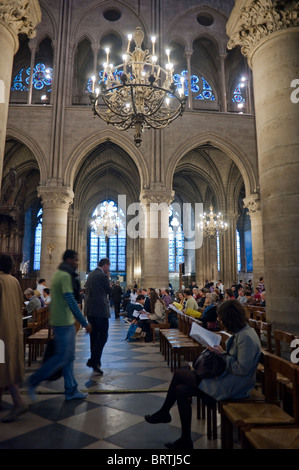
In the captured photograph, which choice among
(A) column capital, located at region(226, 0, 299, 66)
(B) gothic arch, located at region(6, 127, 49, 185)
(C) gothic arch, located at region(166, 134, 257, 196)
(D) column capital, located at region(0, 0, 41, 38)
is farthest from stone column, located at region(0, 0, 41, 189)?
(C) gothic arch, located at region(166, 134, 257, 196)

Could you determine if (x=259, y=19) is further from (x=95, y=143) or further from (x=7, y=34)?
(x=95, y=143)

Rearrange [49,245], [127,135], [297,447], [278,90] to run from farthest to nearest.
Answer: [127,135]
[49,245]
[278,90]
[297,447]

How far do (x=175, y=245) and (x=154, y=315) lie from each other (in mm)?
20344

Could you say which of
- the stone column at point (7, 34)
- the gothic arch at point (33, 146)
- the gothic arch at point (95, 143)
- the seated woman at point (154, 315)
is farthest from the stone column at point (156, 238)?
the stone column at point (7, 34)

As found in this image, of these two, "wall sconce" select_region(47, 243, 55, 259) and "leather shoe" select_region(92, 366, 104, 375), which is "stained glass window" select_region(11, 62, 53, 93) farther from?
"leather shoe" select_region(92, 366, 104, 375)

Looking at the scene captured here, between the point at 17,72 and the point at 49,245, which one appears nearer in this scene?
the point at 49,245

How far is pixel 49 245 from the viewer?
14.8 metres

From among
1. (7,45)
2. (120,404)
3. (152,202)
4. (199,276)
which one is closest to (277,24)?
(7,45)

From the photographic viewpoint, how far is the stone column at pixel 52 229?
1483 cm

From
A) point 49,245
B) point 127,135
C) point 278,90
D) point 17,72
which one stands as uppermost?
point 17,72

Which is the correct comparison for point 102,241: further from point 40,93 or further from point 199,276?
point 40,93

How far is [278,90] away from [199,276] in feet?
66.9

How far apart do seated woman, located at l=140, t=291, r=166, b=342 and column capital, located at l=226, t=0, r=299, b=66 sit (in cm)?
522

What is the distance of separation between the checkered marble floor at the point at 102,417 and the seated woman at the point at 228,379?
1.02 ft
